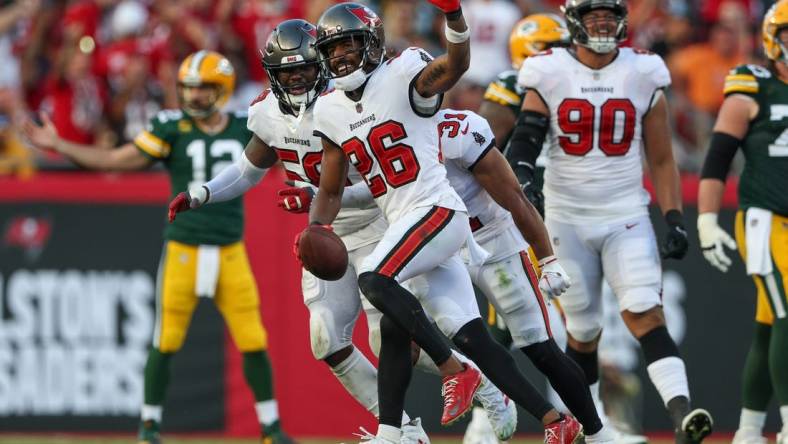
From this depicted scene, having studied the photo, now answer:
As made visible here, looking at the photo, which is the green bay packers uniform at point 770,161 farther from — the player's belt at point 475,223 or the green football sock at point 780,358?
the player's belt at point 475,223

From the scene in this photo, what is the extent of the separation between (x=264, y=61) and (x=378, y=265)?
1.31 meters

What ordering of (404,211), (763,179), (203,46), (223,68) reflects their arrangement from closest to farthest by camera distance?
(404,211) < (763,179) < (223,68) < (203,46)

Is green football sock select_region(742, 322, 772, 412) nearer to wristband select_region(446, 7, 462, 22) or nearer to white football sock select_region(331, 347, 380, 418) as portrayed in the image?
white football sock select_region(331, 347, 380, 418)

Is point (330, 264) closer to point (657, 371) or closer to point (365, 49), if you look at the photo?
point (365, 49)

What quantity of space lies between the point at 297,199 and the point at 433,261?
2.55 feet

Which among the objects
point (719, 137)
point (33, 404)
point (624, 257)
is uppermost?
point (719, 137)

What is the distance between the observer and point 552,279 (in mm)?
6324

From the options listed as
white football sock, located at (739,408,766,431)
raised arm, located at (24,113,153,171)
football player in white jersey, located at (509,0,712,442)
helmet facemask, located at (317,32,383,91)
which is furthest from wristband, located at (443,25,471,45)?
raised arm, located at (24,113,153,171)

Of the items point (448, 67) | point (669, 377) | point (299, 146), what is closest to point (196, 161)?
point (299, 146)

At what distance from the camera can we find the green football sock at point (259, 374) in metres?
8.44

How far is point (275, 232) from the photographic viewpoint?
10.1 meters

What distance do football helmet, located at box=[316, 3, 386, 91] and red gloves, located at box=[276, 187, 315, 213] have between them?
569mm

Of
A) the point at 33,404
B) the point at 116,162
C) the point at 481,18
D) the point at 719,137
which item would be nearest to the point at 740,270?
the point at 719,137

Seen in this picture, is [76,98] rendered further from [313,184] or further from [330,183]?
[330,183]
